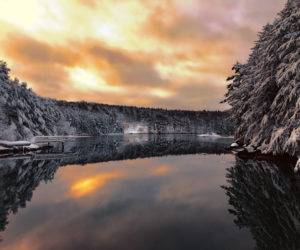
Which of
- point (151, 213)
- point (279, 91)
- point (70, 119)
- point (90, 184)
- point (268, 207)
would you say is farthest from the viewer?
point (70, 119)

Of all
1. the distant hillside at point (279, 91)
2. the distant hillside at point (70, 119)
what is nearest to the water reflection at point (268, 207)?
the distant hillside at point (279, 91)

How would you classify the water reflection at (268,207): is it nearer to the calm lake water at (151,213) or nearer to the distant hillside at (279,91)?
the calm lake water at (151,213)

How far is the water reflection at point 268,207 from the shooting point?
17.8ft

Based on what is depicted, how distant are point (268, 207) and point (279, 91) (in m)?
10.9

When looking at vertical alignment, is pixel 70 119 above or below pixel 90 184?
above

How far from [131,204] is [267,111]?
55.8ft

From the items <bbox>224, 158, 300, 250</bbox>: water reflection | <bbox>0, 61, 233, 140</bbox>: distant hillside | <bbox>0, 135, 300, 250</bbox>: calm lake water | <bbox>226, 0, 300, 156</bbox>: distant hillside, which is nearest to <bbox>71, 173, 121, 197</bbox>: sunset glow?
<bbox>0, 135, 300, 250</bbox>: calm lake water

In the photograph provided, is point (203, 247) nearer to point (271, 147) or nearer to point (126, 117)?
point (271, 147)

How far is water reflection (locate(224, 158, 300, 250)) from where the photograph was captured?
5422mm

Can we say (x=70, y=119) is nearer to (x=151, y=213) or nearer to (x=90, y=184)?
(x=90, y=184)

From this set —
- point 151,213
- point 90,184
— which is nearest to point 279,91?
point 151,213

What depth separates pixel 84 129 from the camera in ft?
353

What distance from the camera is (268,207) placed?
24.9 feet

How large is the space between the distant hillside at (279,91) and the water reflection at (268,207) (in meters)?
2.82
